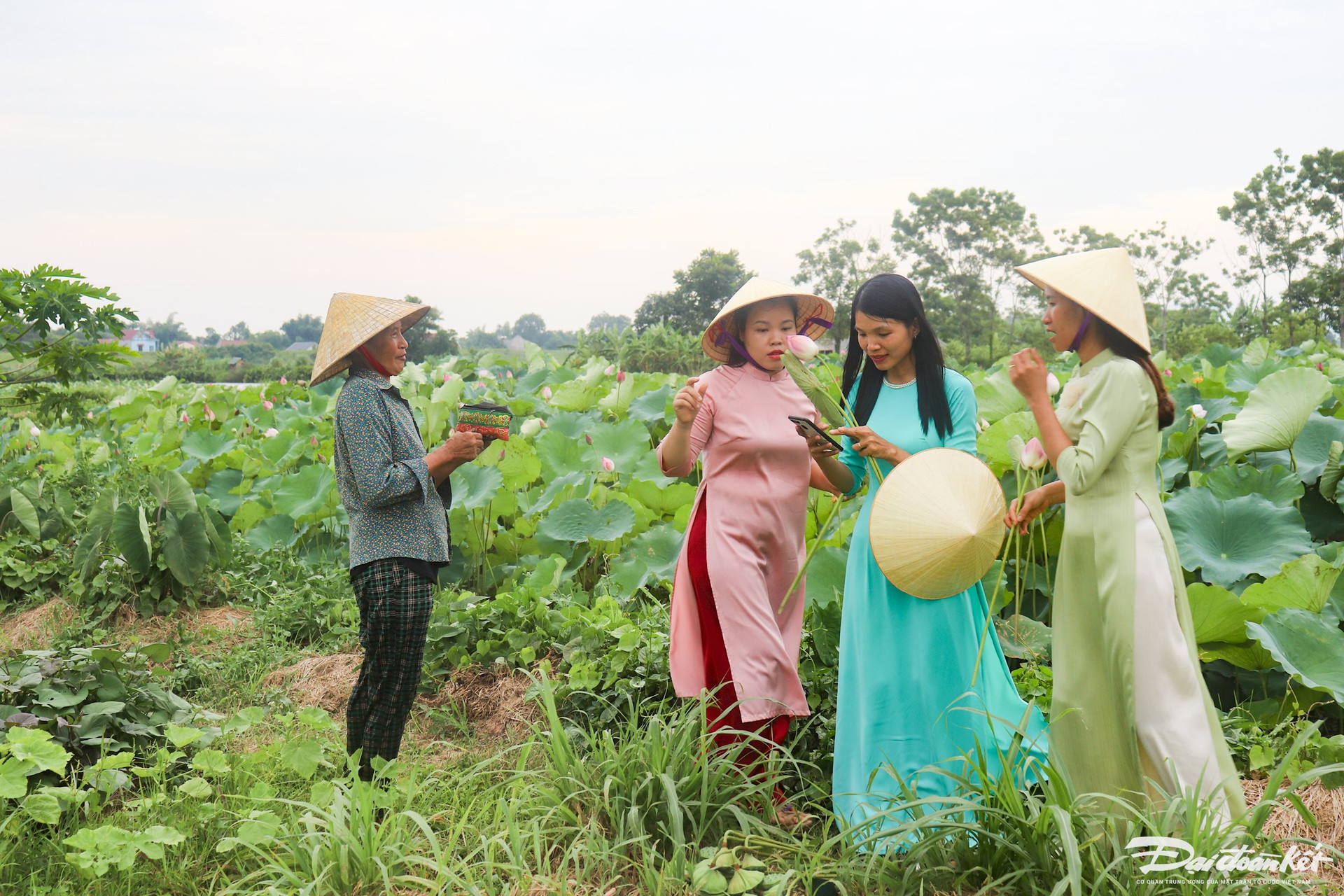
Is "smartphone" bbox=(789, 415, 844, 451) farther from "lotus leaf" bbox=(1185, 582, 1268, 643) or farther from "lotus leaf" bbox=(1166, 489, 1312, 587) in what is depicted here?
"lotus leaf" bbox=(1166, 489, 1312, 587)

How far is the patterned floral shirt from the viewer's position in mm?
2660

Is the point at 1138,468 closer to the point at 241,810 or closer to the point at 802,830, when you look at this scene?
the point at 802,830

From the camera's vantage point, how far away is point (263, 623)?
4.96m

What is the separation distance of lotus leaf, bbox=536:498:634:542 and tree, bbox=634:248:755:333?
31.1 m

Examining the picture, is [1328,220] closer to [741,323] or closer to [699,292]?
[699,292]

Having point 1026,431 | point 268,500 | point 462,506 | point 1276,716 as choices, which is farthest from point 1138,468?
point 268,500

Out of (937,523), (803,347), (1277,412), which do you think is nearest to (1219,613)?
(1277,412)

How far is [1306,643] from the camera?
116 inches

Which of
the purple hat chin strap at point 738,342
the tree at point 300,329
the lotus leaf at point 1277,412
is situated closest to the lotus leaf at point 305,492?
the purple hat chin strap at point 738,342

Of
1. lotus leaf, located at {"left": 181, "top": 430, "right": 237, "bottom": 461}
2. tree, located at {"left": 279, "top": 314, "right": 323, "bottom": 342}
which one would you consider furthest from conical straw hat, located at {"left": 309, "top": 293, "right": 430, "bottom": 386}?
tree, located at {"left": 279, "top": 314, "right": 323, "bottom": 342}

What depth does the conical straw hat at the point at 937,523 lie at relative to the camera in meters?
2.22

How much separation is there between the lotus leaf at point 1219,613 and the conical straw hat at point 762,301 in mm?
1403

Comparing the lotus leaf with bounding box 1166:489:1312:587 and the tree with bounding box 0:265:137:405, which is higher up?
the tree with bounding box 0:265:137:405

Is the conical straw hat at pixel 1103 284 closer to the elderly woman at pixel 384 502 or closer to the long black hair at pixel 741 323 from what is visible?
the long black hair at pixel 741 323
